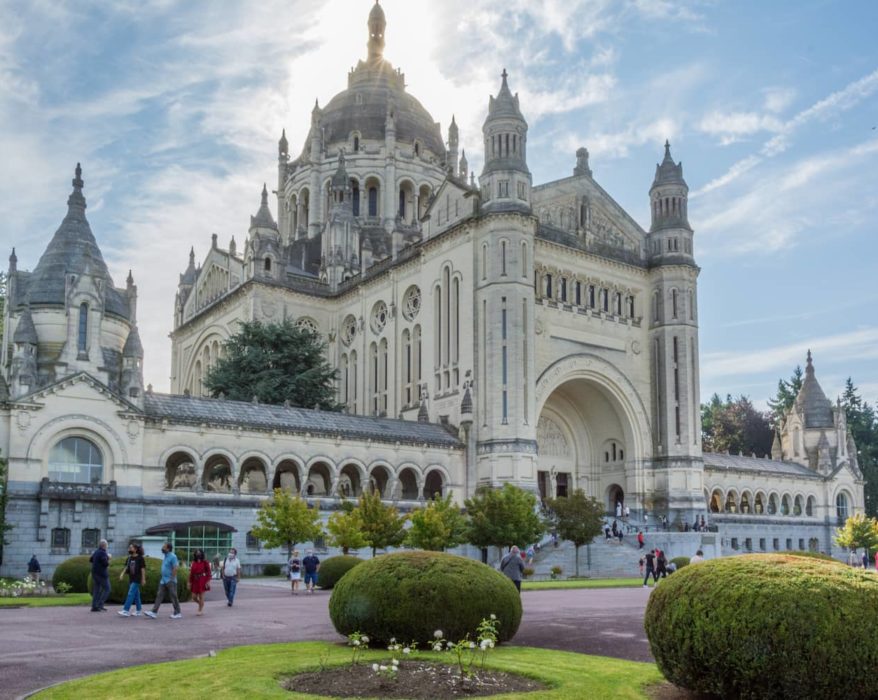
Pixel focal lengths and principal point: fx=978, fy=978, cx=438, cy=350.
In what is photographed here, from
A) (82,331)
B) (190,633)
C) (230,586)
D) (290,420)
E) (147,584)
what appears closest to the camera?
(190,633)

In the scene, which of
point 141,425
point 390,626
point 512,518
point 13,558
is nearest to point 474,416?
point 512,518

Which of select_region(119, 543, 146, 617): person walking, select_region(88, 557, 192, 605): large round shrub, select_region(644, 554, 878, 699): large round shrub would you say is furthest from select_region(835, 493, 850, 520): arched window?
select_region(644, 554, 878, 699): large round shrub

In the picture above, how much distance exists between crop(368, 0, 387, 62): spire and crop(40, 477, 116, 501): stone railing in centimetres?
6247

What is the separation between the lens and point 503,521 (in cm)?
4500

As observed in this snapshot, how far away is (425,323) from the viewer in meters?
61.6

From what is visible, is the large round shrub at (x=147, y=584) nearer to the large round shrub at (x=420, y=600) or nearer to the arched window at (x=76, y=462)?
the large round shrub at (x=420, y=600)

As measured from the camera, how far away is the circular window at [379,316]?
6719cm

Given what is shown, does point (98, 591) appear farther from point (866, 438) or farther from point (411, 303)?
point (866, 438)

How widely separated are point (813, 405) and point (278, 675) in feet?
251

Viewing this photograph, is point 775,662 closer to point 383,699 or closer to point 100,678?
point 383,699

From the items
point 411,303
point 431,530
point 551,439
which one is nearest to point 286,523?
point 431,530

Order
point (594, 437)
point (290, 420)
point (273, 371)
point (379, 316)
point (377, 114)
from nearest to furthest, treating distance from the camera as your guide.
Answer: point (290, 420) < point (273, 371) < point (594, 437) < point (379, 316) < point (377, 114)

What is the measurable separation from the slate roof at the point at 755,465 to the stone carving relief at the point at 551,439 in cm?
1050

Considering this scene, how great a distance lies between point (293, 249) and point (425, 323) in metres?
23.9
